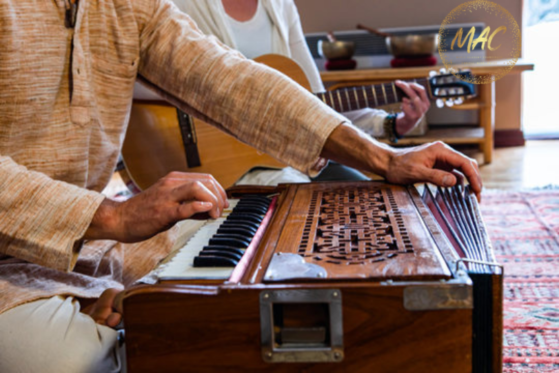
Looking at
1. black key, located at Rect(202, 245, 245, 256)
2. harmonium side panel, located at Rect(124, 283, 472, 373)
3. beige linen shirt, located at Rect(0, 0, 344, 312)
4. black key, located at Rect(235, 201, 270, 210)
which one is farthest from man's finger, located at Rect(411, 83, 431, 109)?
harmonium side panel, located at Rect(124, 283, 472, 373)

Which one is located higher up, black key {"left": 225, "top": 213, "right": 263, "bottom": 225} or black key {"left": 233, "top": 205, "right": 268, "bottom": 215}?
black key {"left": 225, "top": 213, "right": 263, "bottom": 225}

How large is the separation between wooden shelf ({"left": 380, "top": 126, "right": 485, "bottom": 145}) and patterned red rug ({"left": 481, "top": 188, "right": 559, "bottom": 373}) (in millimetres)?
978

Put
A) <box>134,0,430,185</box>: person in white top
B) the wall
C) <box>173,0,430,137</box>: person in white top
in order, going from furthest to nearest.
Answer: the wall, <box>173,0,430,137</box>: person in white top, <box>134,0,430,185</box>: person in white top

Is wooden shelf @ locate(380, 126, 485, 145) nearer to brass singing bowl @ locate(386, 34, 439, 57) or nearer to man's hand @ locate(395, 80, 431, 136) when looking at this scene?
brass singing bowl @ locate(386, 34, 439, 57)

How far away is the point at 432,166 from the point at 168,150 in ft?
4.07

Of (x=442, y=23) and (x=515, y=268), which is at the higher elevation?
(x=442, y=23)

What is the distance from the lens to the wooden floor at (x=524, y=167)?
3285mm

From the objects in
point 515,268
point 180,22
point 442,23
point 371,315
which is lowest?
point 515,268

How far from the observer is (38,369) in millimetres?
836

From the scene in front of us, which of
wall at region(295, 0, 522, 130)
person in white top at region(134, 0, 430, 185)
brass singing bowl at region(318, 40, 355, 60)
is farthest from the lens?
wall at region(295, 0, 522, 130)

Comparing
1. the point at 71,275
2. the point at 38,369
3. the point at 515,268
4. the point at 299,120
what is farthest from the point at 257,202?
the point at 515,268

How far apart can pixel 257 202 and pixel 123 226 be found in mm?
261

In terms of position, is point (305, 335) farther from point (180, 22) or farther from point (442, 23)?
point (442, 23)

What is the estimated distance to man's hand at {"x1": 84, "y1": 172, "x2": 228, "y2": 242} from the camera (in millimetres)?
857
